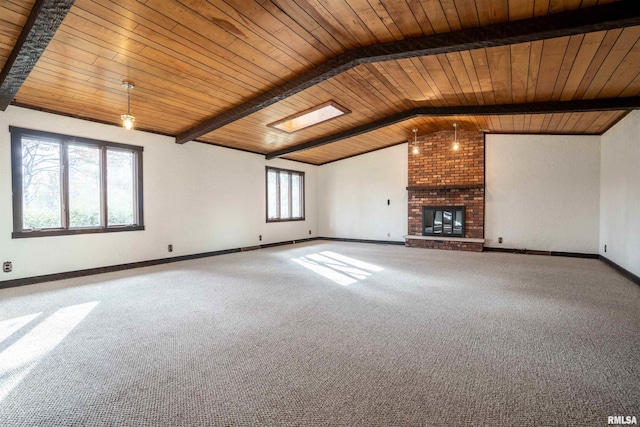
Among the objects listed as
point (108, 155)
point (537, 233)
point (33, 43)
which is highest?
point (33, 43)

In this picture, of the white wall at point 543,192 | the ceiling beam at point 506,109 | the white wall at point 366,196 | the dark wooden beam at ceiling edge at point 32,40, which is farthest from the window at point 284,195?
the dark wooden beam at ceiling edge at point 32,40

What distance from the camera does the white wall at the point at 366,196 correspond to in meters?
8.95

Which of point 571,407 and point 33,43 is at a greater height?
point 33,43

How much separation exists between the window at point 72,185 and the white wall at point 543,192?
7742 mm

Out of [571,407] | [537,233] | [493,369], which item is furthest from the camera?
[537,233]

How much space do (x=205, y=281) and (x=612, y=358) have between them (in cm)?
453

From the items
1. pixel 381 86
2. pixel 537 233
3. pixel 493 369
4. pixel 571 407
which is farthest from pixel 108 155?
pixel 537 233

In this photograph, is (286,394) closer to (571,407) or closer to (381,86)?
(571,407)

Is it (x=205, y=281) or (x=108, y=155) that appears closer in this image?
(x=205, y=281)

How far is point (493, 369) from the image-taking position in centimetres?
218

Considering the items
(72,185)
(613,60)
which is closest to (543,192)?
(613,60)

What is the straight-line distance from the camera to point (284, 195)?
369 inches

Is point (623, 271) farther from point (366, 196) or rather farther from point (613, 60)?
point (366, 196)

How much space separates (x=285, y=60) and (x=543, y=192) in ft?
21.2
